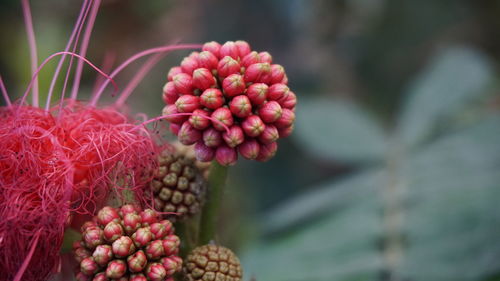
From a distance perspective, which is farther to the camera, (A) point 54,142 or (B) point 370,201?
(B) point 370,201

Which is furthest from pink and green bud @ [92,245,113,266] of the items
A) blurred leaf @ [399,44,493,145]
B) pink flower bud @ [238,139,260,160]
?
blurred leaf @ [399,44,493,145]

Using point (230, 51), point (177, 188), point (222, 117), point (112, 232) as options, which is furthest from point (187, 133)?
point (112, 232)

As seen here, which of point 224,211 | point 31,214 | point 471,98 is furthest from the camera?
point 224,211

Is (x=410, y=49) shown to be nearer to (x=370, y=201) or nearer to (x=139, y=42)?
(x=370, y=201)

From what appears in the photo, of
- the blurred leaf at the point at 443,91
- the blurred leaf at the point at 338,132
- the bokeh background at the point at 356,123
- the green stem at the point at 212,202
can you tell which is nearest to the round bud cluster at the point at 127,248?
the green stem at the point at 212,202

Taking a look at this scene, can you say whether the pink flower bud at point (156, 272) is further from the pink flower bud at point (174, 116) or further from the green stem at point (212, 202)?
the pink flower bud at point (174, 116)

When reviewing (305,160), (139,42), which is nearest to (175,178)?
(305,160)

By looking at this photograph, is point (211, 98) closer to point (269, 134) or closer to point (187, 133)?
point (187, 133)
